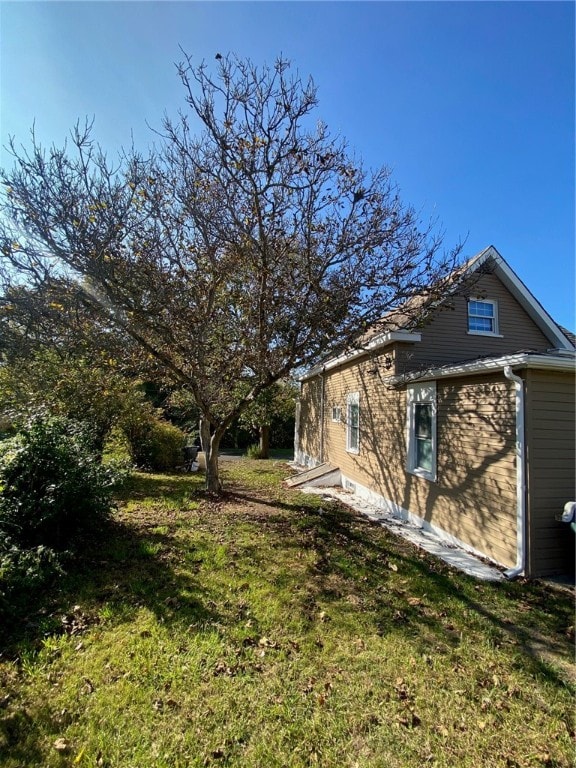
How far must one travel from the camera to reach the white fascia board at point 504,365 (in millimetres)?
5254

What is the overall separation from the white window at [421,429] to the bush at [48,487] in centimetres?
593

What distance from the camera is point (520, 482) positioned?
5.38m

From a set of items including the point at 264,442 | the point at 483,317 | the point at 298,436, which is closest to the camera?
the point at 483,317

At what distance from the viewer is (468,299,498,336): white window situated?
10242 mm

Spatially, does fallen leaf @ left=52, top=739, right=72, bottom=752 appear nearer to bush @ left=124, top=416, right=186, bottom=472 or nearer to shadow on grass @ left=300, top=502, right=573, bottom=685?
shadow on grass @ left=300, top=502, right=573, bottom=685

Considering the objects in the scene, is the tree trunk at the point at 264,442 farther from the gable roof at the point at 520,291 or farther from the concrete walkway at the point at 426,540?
the gable roof at the point at 520,291

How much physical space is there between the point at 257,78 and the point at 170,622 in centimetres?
777

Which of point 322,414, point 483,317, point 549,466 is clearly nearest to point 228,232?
point 549,466

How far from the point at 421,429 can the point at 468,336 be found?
3.58 m

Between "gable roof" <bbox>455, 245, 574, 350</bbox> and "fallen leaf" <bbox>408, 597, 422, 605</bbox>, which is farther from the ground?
"gable roof" <bbox>455, 245, 574, 350</bbox>

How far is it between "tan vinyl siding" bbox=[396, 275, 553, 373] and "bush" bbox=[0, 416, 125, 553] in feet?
22.7

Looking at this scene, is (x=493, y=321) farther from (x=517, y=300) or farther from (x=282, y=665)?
(x=282, y=665)

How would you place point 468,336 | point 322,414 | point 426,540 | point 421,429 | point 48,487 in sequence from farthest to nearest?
point 322,414
point 468,336
point 421,429
point 426,540
point 48,487

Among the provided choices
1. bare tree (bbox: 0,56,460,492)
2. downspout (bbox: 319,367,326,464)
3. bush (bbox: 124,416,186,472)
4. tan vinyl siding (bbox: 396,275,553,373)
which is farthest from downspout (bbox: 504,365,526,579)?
bush (bbox: 124,416,186,472)
